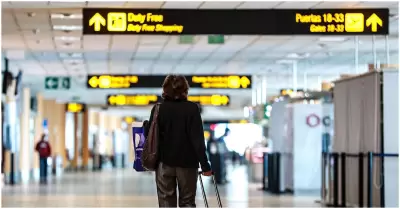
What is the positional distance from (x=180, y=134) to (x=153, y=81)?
51.8 feet

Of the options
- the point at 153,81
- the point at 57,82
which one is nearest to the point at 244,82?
the point at 153,81

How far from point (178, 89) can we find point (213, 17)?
5834 millimetres

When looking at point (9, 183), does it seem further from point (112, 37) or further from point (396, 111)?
point (396, 111)

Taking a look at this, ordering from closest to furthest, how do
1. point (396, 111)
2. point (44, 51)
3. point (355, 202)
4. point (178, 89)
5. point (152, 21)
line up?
point (178, 89) < point (152, 21) < point (396, 111) < point (355, 202) < point (44, 51)

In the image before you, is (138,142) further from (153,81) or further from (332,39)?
(153,81)

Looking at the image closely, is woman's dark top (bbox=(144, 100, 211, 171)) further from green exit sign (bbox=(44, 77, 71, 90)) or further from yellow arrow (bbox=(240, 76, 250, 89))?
green exit sign (bbox=(44, 77, 71, 90))

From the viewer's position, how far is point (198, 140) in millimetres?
8023

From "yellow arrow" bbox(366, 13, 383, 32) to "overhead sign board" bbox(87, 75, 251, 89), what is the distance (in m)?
10.0

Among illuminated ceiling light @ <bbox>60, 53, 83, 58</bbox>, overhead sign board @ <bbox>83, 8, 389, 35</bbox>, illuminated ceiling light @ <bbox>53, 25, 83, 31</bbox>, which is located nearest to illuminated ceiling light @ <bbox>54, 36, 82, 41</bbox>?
illuminated ceiling light @ <bbox>53, 25, 83, 31</bbox>

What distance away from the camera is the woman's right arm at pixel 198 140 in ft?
26.1

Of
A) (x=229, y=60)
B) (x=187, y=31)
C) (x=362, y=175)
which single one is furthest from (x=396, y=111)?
(x=229, y=60)

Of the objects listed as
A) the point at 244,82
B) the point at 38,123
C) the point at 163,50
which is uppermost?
the point at 163,50

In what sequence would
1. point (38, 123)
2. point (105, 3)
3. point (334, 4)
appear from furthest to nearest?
point (38, 123)
point (334, 4)
point (105, 3)

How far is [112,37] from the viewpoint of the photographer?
19656mm
